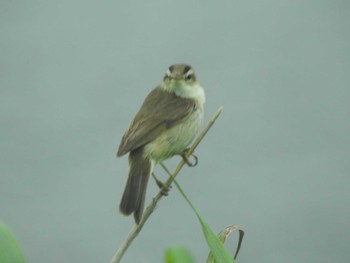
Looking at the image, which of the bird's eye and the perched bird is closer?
the perched bird

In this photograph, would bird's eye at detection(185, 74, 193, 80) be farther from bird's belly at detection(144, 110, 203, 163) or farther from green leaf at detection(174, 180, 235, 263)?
green leaf at detection(174, 180, 235, 263)

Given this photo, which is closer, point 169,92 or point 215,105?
point 169,92

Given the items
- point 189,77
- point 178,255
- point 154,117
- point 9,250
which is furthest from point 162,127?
point 9,250

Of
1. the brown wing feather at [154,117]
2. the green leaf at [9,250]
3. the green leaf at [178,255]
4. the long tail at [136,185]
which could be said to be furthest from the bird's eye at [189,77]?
the green leaf at [9,250]

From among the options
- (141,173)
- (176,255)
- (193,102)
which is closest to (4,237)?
(176,255)

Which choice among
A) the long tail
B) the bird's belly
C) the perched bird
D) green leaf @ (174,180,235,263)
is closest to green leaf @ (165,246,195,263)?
green leaf @ (174,180,235,263)

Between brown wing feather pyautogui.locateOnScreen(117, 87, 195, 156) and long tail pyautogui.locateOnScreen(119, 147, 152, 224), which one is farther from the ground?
brown wing feather pyautogui.locateOnScreen(117, 87, 195, 156)

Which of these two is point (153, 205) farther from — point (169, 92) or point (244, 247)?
point (244, 247)
